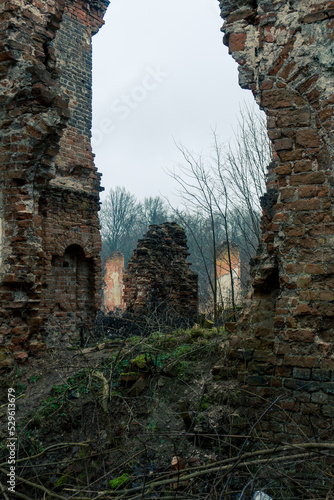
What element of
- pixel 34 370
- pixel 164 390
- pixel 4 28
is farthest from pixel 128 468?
pixel 4 28

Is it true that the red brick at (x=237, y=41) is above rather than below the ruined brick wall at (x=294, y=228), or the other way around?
above

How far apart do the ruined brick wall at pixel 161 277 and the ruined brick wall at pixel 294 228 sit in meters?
6.90

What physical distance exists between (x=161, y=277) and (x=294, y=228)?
7886mm

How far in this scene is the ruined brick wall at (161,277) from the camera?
10797 mm

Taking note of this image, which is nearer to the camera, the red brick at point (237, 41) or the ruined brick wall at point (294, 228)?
the ruined brick wall at point (294, 228)

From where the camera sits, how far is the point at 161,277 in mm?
11234

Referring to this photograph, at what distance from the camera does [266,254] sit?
385 cm

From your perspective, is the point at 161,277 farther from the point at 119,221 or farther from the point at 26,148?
the point at 119,221

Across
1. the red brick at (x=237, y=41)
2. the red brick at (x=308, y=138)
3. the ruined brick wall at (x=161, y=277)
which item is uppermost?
the red brick at (x=237, y=41)

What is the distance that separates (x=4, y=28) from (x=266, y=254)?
443 cm

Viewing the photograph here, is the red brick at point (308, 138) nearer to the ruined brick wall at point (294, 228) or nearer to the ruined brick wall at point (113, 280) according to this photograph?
the ruined brick wall at point (294, 228)

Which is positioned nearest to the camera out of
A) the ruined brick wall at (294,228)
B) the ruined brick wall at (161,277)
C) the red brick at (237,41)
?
the ruined brick wall at (294,228)

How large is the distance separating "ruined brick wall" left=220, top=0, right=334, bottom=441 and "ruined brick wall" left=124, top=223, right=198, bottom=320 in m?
6.90

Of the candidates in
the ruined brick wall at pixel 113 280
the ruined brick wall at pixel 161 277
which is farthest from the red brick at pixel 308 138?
the ruined brick wall at pixel 113 280
